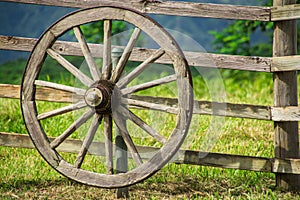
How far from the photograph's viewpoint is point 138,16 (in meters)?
3.89

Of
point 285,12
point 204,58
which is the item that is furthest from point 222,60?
point 285,12

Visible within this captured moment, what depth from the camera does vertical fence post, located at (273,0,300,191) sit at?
4.36m

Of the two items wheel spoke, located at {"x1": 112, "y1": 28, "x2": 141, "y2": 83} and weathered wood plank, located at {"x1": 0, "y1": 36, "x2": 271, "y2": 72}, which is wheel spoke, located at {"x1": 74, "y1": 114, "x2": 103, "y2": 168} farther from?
weathered wood plank, located at {"x1": 0, "y1": 36, "x2": 271, "y2": 72}

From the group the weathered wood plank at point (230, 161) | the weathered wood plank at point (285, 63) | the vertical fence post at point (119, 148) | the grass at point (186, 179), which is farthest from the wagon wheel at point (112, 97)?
the weathered wood plank at point (285, 63)

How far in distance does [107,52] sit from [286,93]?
4.63ft

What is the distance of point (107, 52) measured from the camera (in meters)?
4.02

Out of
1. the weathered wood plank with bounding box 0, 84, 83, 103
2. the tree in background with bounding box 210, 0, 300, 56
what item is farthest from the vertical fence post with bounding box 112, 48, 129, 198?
the tree in background with bounding box 210, 0, 300, 56

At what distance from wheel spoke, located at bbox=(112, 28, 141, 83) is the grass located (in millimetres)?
1003

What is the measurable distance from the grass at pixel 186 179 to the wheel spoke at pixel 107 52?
1.01m

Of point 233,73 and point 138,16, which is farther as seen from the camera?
point 233,73

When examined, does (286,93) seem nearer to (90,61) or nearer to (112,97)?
(112,97)

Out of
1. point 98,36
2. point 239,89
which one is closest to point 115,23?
point 98,36

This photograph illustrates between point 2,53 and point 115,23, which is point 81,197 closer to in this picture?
point 115,23

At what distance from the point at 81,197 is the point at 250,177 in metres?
1.46
